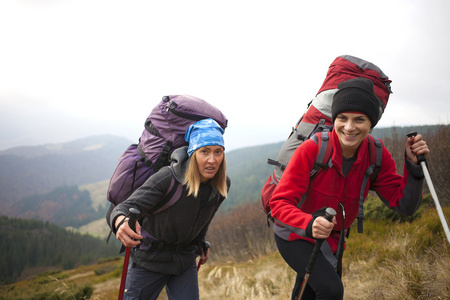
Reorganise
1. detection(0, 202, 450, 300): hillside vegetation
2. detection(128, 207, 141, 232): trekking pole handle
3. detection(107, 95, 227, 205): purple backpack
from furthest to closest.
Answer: detection(0, 202, 450, 300): hillside vegetation, detection(107, 95, 227, 205): purple backpack, detection(128, 207, 141, 232): trekking pole handle

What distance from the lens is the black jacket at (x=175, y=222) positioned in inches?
97.0

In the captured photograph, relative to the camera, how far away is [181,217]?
8.29 ft

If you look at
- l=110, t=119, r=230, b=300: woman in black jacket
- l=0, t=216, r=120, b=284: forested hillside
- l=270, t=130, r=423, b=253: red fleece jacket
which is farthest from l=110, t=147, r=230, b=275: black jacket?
l=0, t=216, r=120, b=284: forested hillside

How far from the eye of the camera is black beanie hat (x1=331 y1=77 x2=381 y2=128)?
84.0 inches

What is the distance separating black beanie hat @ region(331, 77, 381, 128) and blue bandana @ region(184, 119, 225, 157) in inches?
38.8

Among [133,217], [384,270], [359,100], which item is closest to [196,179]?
[133,217]

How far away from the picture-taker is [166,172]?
246 cm

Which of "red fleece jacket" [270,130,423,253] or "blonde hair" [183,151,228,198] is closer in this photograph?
"red fleece jacket" [270,130,423,253]

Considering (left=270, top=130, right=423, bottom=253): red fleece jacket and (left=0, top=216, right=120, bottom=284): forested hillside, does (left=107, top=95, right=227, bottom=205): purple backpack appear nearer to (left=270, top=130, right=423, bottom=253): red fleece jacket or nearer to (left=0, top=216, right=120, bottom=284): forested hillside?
(left=270, top=130, right=423, bottom=253): red fleece jacket

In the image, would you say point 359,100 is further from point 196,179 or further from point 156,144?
point 156,144

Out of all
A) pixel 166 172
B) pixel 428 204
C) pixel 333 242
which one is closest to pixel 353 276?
pixel 333 242

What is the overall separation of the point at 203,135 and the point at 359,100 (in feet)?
4.07

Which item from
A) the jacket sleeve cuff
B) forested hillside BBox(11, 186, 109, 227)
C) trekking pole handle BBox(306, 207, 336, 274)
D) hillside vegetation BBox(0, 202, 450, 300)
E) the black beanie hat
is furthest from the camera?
forested hillside BBox(11, 186, 109, 227)

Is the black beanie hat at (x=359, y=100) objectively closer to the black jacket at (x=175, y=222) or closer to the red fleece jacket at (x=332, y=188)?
the red fleece jacket at (x=332, y=188)
